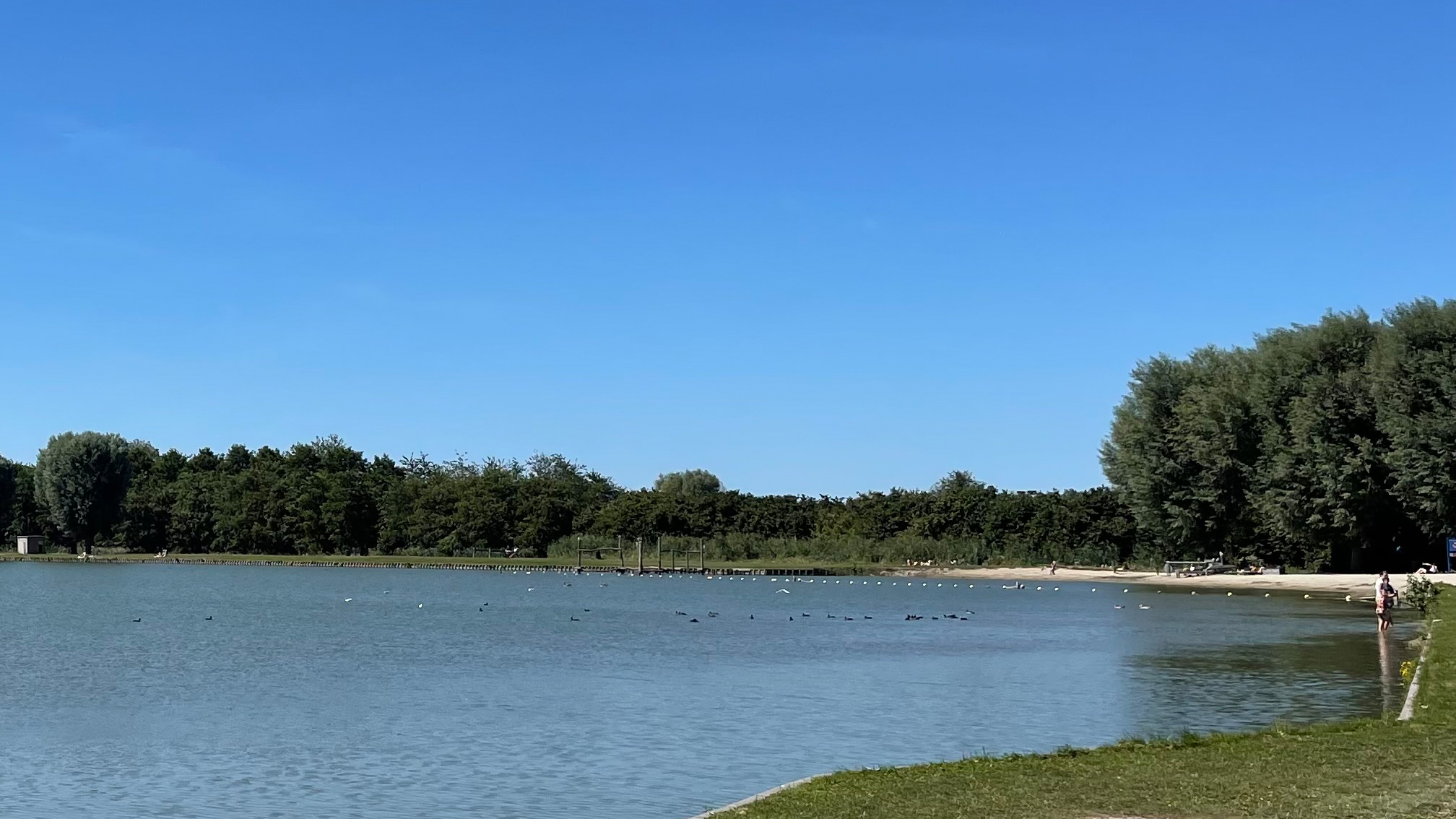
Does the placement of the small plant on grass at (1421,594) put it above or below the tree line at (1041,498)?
below

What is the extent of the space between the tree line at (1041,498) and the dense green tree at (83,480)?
7.6 inches

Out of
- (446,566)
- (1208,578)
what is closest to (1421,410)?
(1208,578)

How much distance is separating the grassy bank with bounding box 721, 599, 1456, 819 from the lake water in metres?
3.55

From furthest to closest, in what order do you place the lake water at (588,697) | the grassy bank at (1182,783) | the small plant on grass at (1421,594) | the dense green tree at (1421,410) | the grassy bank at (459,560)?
the grassy bank at (459,560) < the dense green tree at (1421,410) < the small plant on grass at (1421,594) < the lake water at (588,697) < the grassy bank at (1182,783)

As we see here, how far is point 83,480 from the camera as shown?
130 metres

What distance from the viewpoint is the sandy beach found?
67.2m

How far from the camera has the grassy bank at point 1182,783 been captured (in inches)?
484

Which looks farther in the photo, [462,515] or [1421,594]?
[462,515]

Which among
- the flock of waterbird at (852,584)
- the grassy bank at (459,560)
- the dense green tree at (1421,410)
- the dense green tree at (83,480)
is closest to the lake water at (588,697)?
the flock of waterbird at (852,584)

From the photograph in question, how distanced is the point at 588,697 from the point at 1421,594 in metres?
32.8

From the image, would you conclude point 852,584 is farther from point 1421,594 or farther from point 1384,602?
point 1384,602

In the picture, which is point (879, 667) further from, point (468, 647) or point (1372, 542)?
point (1372, 542)

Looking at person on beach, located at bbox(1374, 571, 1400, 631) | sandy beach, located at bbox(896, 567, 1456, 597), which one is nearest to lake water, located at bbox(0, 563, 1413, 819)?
person on beach, located at bbox(1374, 571, 1400, 631)

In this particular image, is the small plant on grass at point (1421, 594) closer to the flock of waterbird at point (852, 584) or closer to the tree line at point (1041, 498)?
the flock of waterbird at point (852, 584)
